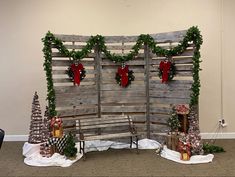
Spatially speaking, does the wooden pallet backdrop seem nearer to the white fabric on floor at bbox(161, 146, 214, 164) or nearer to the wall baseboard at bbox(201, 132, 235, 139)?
the white fabric on floor at bbox(161, 146, 214, 164)

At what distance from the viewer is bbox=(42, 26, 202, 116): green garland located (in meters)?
5.18

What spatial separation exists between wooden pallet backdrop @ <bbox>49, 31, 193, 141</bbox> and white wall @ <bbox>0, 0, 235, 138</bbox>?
0.58 metres

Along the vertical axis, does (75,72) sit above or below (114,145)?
above

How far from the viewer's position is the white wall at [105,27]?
622 cm

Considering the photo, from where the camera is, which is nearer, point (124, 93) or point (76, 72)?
point (76, 72)

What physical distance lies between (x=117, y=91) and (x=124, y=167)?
1.67 metres

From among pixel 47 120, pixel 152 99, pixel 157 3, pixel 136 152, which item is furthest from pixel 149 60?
pixel 47 120

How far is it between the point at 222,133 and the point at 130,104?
2070 millimetres

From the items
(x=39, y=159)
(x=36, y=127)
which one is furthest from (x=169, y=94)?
(x=39, y=159)

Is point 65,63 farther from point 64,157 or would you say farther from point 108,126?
point 64,157

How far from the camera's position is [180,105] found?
17.6 feet

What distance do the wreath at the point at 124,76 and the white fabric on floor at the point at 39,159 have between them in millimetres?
1552

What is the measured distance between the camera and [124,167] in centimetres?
460

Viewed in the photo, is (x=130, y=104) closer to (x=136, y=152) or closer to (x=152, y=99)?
(x=152, y=99)
